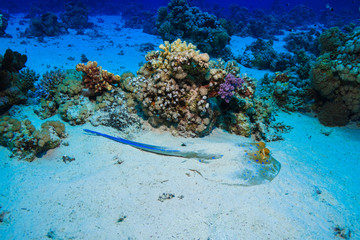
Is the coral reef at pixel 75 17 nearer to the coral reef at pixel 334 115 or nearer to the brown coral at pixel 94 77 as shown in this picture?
the brown coral at pixel 94 77

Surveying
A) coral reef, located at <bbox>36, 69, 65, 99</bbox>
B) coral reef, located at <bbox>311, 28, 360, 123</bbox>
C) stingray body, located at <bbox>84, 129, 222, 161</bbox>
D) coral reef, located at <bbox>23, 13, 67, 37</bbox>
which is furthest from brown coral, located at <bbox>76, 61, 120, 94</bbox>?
coral reef, located at <bbox>23, 13, 67, 37</bbox>

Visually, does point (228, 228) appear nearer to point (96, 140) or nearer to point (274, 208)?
point (274, 208)

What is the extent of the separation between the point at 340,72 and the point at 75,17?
2880cm

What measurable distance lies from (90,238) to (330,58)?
10.7 metres

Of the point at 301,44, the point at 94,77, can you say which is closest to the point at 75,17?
the point at 94,77

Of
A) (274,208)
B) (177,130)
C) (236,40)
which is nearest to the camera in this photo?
(274,208)

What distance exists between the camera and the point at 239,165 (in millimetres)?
3971

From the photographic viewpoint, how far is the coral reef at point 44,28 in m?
17.1

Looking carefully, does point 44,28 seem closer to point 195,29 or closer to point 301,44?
point 195,29

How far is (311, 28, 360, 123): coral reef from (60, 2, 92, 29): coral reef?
88.8 ft

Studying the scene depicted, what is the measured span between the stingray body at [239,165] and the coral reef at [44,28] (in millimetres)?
20420

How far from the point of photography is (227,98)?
472 cm

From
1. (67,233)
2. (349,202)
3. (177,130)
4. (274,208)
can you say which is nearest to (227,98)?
(177,130)

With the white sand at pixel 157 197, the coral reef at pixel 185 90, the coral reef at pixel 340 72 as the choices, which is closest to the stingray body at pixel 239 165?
the white sand at pixel 157 197
